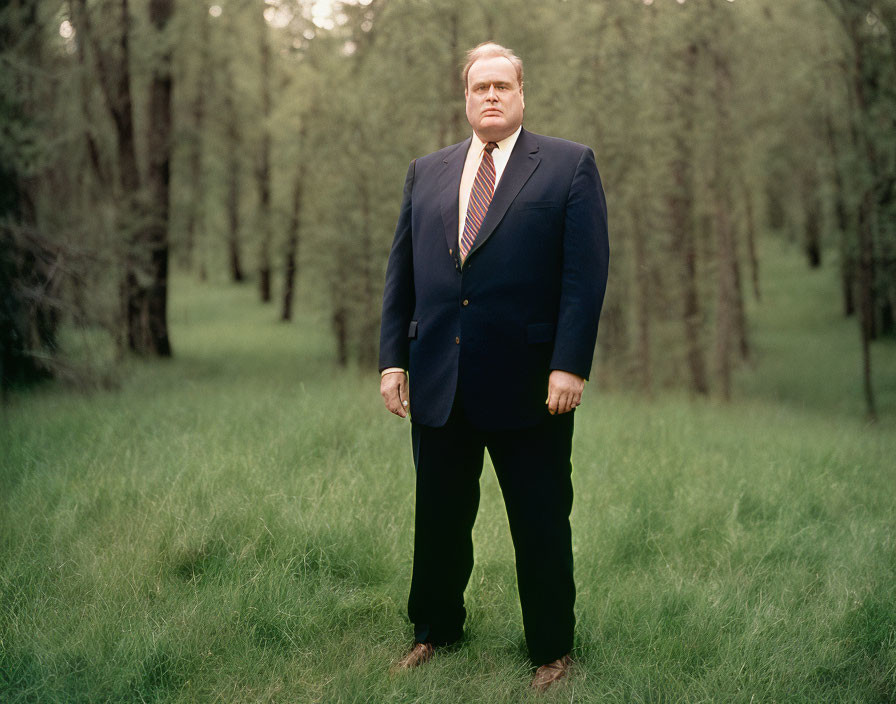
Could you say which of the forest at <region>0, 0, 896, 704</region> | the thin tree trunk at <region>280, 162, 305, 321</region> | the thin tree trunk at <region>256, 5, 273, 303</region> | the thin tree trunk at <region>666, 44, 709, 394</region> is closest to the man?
the forest at <region>0, 0, 896, 704</region>

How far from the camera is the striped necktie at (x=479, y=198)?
300cm

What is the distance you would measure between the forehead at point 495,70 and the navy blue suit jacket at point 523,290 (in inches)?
10.1

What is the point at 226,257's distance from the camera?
2966 centimetres

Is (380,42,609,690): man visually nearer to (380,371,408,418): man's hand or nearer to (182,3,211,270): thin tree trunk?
(380,371,408,418): man's hand

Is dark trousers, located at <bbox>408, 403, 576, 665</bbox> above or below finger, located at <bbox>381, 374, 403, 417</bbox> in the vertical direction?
below

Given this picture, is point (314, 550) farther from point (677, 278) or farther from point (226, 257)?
point (226, 257)

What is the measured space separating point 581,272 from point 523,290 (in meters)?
0.22

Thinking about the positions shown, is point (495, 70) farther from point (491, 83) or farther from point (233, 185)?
point (233, 185)

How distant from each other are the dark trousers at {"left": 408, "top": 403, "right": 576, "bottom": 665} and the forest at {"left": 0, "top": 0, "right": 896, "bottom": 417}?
16.7 feet

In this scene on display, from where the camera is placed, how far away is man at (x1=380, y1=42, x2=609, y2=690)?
115 inches

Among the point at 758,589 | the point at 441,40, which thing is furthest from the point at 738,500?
the point at 441,40

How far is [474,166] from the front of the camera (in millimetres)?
3131

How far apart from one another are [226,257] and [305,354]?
14577mm

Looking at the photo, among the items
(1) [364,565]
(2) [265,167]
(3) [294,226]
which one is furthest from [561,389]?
(2) [265,167]
